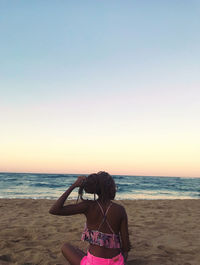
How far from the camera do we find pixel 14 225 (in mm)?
6547

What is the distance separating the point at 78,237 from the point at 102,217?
10.3ft

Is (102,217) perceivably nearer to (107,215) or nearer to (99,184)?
(107,215)

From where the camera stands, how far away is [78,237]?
561 cm

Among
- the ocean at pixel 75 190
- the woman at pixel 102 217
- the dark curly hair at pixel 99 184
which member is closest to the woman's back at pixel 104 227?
the woman at pixel 102 217

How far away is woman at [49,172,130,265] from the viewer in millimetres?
2654

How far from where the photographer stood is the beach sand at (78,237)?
4.27 metres

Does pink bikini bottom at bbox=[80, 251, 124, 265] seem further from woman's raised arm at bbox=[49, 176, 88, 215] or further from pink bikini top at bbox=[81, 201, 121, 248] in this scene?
woman's raised arm at bbox=[49, 176, 88, 215]

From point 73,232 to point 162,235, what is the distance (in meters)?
2.06

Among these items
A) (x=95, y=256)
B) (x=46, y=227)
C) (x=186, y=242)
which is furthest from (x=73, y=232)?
(x=95, y=256)

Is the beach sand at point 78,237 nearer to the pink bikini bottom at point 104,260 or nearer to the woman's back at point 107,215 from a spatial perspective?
the pink bikini bottom at point 104,260


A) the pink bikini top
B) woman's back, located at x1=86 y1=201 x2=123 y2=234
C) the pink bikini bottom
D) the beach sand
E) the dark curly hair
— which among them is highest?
the dark curly hair

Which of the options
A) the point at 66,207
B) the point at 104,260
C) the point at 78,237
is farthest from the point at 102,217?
the point at 78,237

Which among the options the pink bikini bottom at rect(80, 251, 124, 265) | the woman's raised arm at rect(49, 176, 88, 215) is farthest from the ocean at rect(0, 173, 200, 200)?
the woman's raised arm at rect(49, 176, 88, 215)

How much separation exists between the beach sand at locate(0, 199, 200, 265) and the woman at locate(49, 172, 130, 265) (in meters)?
1.44
